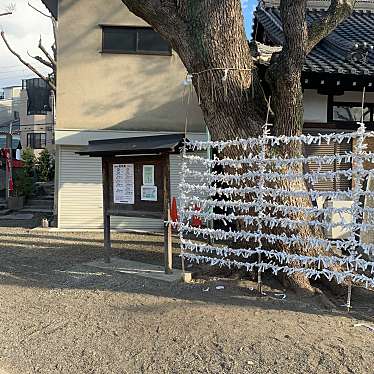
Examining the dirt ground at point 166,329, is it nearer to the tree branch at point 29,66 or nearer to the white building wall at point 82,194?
the white building wall at point 82,194

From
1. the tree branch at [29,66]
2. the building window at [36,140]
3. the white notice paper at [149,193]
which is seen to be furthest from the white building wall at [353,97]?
the building window at [36,140]

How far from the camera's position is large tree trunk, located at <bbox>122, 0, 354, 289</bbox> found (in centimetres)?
617

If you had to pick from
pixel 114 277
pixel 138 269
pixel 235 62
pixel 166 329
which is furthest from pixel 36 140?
pixel 166 329

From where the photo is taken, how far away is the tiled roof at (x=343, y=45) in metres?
8.98

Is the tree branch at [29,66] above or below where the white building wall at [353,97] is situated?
above

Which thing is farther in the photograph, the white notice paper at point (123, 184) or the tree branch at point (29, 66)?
the tree branch at point (29, 66)

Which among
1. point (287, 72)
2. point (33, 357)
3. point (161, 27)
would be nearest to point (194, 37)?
point (161, 27)

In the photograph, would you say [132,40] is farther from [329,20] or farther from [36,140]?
[36,140]

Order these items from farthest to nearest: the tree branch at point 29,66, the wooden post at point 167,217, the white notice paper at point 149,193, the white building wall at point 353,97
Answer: the tree branch at point 29,66
the white building wall at point 353,97
the white notice paper at point 149,193
the wooden post at point 167,217

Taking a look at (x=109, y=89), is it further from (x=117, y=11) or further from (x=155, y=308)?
(x=155, y=308)

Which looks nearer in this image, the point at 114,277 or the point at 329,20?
the point at 329,20

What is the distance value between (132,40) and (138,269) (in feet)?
25.8

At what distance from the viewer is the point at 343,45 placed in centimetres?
1027

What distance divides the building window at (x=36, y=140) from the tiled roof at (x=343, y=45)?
3094 centimetres
